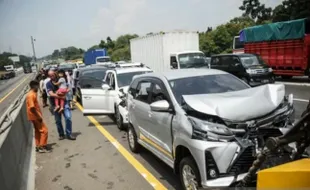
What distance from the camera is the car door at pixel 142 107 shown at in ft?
19.0

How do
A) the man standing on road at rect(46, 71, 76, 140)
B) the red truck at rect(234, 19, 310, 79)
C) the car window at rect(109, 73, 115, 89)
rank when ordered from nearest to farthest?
the man standing on road at rect(46, 71, 76, 140) → the car window at rect(109, 73, 115, 89) → the red truck at rect(234, 19, 310, 79)

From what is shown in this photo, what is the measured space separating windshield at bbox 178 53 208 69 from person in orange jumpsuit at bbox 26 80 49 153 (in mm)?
11976

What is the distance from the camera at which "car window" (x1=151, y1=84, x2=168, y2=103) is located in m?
5.16

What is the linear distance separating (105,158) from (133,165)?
857 millimetres

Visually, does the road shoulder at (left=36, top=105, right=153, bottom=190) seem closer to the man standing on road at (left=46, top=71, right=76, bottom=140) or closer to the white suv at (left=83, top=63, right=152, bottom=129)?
the man standing on road at (left=46, top=71, right=76, bottom=140)

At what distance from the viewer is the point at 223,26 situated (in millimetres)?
43062

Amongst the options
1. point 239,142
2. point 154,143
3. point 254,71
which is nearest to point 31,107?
point 154,143

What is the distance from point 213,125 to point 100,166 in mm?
3140

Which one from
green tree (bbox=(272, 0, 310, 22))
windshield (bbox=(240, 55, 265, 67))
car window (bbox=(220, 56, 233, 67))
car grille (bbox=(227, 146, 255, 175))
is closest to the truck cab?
car window (bbox=(220, 56, 233, 67))

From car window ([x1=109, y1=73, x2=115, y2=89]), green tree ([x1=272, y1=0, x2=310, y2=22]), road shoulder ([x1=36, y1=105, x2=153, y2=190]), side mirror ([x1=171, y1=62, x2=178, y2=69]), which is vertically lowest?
road shoulder ([x1=36, y1=105, x2=153, y2=190])

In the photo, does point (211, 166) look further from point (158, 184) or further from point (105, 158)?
point (105, 158)

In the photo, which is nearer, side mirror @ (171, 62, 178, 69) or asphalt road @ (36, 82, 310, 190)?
asphalt road @ (36, 82, 310, 190)

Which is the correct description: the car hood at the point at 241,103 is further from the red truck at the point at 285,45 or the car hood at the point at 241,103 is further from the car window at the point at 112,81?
the red truck at the point at 285,45

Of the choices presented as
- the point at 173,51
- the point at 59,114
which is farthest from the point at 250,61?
the point at 59,114
